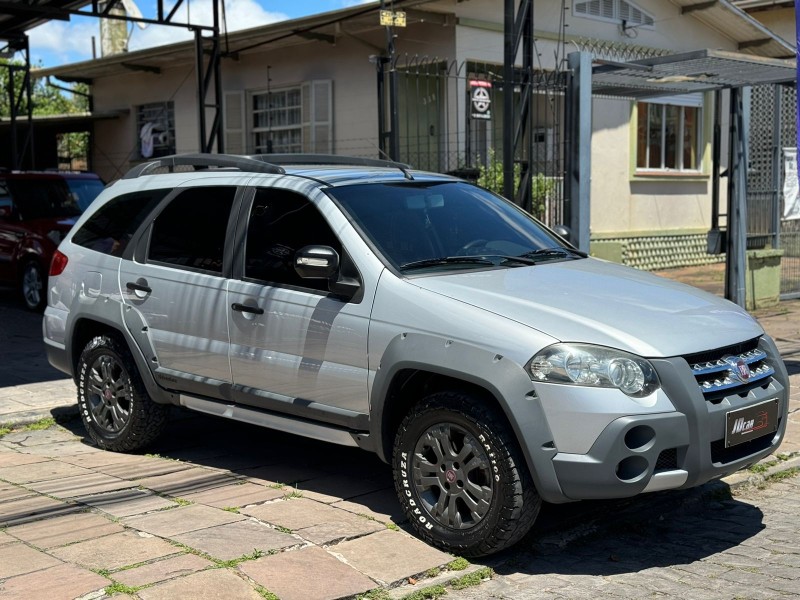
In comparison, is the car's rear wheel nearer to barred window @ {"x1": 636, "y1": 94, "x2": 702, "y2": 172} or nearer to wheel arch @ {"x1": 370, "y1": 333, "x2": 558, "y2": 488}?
wheel arch @ {"x1": 370, "y1": 333, "x2": 558, "y2": 488}

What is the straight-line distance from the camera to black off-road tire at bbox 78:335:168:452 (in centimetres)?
664

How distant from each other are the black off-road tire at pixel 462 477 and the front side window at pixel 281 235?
111 centimetres

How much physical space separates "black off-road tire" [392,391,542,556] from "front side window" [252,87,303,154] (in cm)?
1418

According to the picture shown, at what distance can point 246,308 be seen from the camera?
583cm

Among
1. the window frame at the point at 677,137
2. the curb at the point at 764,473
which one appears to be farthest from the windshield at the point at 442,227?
the window frame at the point at 677,137

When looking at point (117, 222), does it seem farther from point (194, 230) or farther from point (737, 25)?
point (737, 25)

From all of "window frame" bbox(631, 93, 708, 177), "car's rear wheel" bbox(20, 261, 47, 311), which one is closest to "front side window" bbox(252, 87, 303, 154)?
"car's rear wheel" bbox(20, 261, 47, 311)

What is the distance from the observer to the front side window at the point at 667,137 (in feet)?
65.6

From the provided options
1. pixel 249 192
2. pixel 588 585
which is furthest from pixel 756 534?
pixel 249 192

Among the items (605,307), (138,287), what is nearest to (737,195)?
(605,307)

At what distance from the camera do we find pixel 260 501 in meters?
5.71

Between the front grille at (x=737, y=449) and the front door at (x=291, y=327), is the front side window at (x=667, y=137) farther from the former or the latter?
the front grille at (x=737, y=449)

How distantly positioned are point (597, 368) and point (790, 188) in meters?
10.1

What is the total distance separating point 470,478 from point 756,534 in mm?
1713
